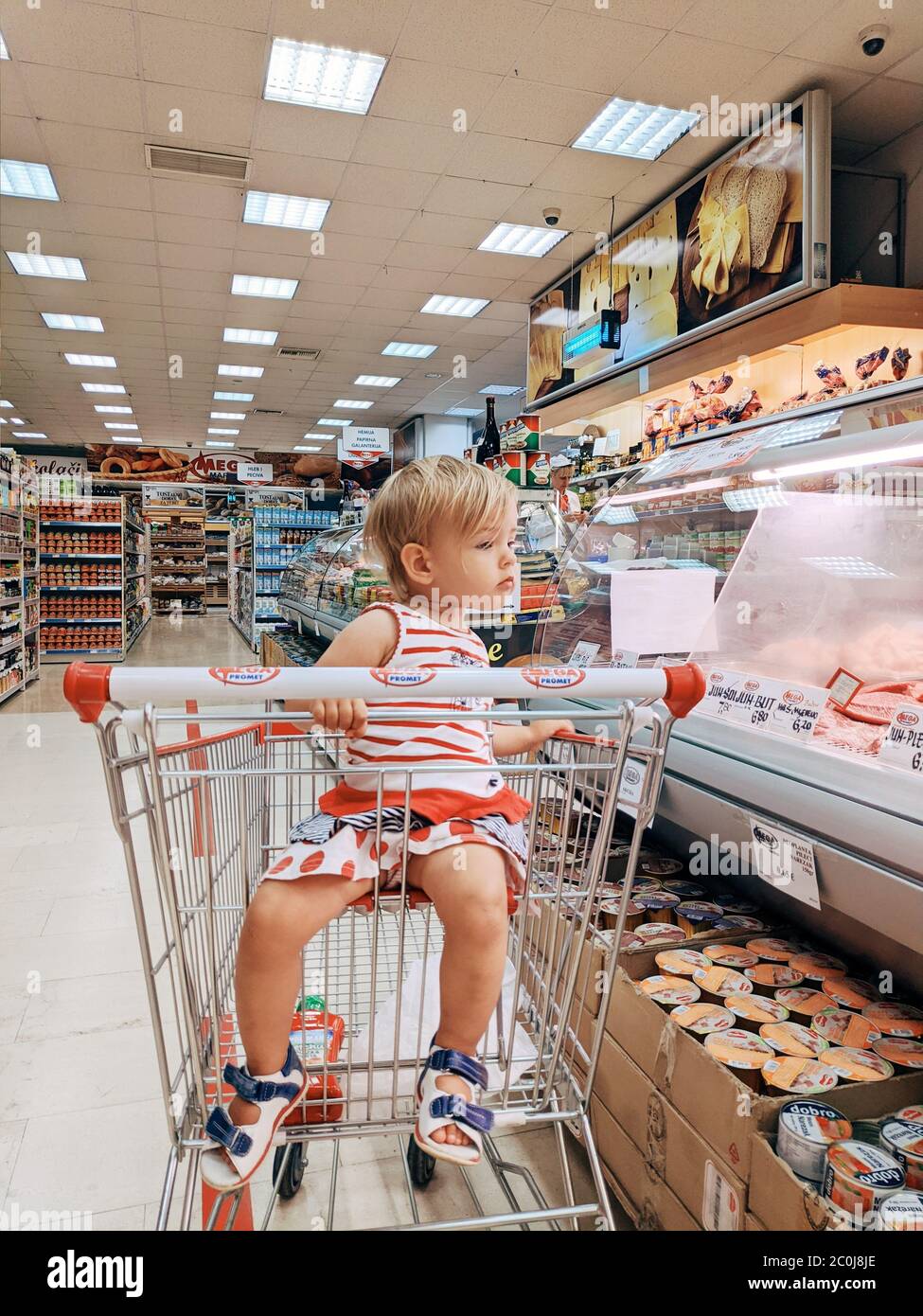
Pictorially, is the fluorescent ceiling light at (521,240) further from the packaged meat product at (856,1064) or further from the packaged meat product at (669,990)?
the packaged meat product at (856,1064)

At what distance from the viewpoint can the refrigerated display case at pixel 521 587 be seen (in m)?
2.77

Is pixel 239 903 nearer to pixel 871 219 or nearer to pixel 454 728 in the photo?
pixel 454 728

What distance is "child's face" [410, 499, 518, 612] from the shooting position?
1.41 meters

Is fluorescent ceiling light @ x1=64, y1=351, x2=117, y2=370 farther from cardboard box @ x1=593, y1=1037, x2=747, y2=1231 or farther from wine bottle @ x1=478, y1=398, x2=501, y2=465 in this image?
cardboard box @ x1=593, y1=1037, x2=747, y2=1231

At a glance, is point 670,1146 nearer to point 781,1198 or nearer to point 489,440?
point 781,1198

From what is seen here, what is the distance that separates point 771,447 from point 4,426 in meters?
17.2

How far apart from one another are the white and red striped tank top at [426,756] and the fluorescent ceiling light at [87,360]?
11.0 metres

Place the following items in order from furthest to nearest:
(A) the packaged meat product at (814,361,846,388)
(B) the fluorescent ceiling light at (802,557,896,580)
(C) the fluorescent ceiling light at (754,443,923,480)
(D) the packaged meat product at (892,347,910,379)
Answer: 1. (A) the packaged meat product at (814,361,846,388)
2. (D) the packaged meat product at (892,347,910,379)
3. (B) the fluorescent ceiling light at (802,557,896,580)
4. (C) the fluorescent ceiling light at (754,443,923,480)

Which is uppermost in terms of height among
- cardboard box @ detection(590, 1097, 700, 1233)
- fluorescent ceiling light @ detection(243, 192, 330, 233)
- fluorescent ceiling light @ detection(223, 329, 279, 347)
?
fluorescent ceiling light @ detection(223, 329, 279, 347)

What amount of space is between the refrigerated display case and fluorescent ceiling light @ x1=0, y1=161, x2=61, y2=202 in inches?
129

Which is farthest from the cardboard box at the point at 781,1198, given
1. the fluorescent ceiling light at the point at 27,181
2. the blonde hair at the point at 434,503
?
the fluorescent ceiling light at the point at 27,181

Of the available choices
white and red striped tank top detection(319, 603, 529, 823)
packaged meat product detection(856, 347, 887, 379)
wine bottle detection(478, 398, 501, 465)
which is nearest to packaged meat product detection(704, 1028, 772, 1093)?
white and red striped tank top detection(319, 603, 529, 823)
